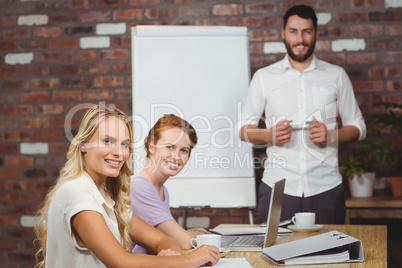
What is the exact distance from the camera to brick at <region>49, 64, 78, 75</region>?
3535mm

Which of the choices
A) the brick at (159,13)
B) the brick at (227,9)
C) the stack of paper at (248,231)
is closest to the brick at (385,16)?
the brick at (227,9)

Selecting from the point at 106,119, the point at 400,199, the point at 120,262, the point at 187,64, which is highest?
the point at 187,64

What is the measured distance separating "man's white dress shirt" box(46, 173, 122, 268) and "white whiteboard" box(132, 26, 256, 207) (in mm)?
1597

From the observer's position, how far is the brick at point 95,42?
3496mm

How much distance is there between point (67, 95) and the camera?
139 inches

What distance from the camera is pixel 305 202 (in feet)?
8.86

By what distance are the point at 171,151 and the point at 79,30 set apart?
1.78m

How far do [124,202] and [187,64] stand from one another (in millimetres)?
1564

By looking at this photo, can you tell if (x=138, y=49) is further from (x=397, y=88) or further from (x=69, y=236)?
(x=69, y=236)

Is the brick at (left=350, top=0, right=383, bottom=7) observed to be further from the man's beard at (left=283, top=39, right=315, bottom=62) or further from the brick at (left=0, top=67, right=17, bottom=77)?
the brick at (left=0, top=67, right=17, bottom=77)

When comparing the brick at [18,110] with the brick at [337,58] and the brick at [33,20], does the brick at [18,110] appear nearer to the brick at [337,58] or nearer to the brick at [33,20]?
the brick at [33,20]

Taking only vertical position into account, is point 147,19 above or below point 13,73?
above

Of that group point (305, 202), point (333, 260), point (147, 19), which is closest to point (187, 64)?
point (147, 19)

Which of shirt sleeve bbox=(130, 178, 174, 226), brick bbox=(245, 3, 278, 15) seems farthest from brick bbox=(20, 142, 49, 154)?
shirt sleeve bbox=(130, 178, 174, 226)
